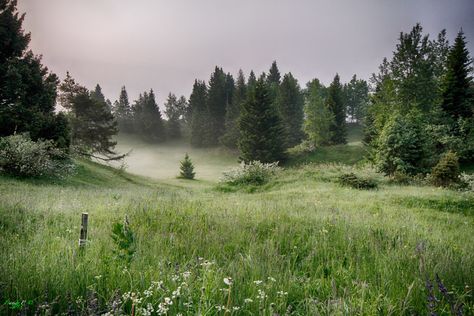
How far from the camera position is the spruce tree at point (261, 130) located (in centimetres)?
4656

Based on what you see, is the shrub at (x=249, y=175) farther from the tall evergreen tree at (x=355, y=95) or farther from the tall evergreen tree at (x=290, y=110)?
the tall evergreen tree at (x=355, y=95)

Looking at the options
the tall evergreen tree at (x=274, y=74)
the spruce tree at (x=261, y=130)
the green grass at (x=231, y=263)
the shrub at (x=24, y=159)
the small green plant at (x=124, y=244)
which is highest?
the tall evergreen tree at (x=274, y=74)

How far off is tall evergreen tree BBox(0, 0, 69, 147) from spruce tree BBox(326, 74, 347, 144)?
49.2 m

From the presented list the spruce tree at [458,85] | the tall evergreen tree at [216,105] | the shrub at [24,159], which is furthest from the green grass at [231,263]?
the tall evergreen tree at [216,105]

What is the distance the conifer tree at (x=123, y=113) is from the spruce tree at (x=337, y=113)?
6196 cm

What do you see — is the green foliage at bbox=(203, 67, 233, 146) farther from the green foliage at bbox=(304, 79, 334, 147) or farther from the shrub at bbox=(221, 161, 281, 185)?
the shrub at bbox=(221, 161, 281, 185)

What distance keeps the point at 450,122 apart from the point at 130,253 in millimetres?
39430

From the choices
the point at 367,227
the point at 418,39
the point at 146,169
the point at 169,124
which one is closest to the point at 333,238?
the point at 367,227

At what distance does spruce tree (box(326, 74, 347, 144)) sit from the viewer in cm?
5891

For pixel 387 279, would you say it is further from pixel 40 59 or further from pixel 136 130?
pixel 136 130

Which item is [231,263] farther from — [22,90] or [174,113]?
[174,113]

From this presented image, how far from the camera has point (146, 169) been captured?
56.3 m

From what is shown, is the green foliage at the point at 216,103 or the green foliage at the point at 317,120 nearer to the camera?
the green foliage at the point at 317,120

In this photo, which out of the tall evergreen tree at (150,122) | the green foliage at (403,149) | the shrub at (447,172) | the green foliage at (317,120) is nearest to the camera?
the shrub at (447,172)
